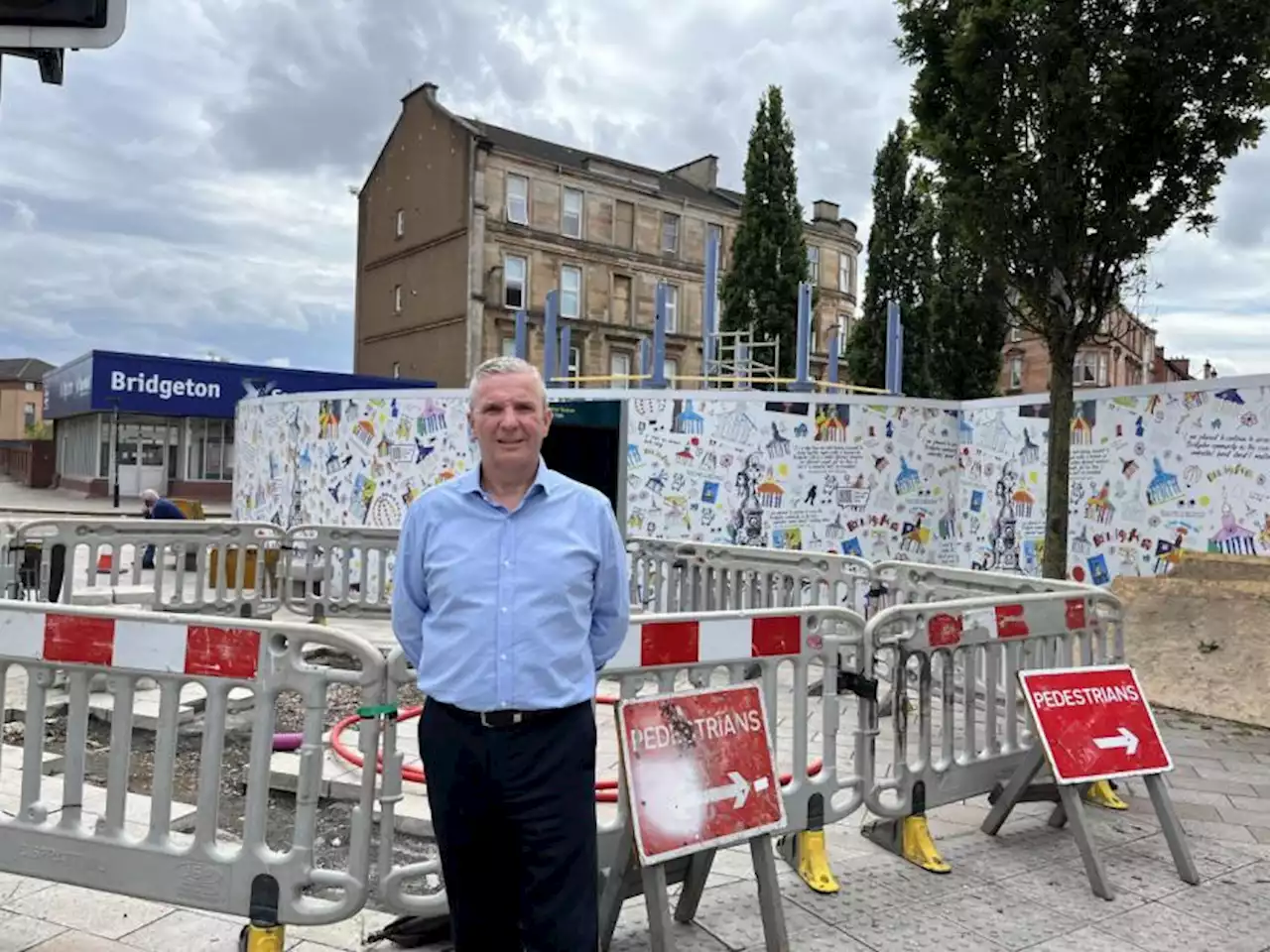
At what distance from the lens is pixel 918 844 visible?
460 centimetres

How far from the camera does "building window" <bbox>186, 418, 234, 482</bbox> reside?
37969mm

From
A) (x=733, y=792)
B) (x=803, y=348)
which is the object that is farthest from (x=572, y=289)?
(x=733, y=792)

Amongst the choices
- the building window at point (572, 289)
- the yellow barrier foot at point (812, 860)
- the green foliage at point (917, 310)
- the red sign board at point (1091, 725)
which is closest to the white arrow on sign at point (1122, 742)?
the red sign board at point (1091, 725)

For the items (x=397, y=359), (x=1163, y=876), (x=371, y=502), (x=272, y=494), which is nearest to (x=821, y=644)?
(x=1163, y=876)

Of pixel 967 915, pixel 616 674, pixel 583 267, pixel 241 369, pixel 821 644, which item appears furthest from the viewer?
pixel 583 267

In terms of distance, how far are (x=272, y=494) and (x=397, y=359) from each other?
98.6 feet

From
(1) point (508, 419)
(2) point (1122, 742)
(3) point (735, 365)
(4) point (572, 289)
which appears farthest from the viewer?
(4) point (572, 289)

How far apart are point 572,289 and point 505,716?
39359mm

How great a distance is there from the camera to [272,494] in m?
14.1

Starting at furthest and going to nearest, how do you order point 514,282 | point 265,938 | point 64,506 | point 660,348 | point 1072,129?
point 514,282
point 64,506
point 660,348
point 1072,129
point 265,938

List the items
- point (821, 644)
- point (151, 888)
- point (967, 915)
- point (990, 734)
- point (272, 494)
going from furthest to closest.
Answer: point (272, 494), point (990, 734), point (821, 644), point (967, 915), point (151, 888)

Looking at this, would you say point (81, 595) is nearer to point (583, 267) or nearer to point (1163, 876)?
point (1163, 876)

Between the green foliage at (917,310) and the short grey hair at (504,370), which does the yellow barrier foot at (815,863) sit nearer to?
the short grey hair at (504,370)

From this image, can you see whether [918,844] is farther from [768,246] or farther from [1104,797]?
[768,246]
